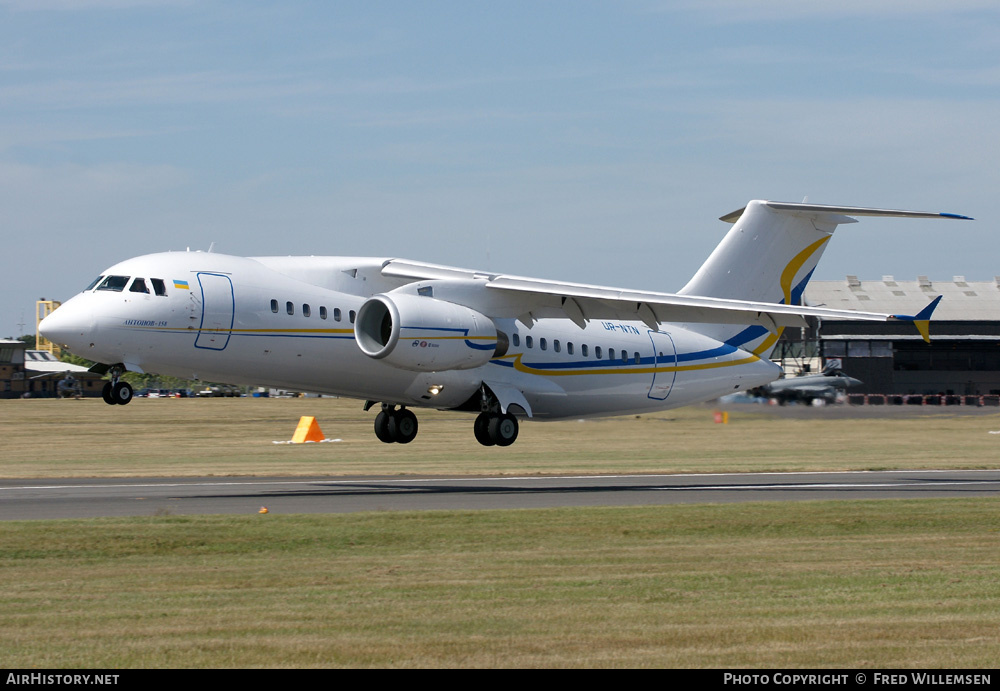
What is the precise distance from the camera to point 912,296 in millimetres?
93562

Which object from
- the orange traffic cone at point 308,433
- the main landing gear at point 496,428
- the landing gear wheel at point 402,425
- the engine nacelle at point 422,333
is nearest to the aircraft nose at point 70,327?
the engine nacelle at point 422,333

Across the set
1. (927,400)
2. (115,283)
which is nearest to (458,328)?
(115,283)

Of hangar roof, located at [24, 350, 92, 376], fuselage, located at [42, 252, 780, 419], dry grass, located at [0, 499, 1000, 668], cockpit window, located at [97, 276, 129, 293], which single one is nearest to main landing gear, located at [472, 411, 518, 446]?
fuselage, located at [42, 252, 780, 419]

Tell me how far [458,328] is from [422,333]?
97 cm

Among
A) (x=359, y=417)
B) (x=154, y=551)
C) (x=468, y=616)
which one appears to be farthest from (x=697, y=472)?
(x=359, y=417)

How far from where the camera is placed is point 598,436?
4216 centimetres

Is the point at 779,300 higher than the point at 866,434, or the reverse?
the point at 779,300

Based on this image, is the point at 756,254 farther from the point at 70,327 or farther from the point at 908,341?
the point at 908,341

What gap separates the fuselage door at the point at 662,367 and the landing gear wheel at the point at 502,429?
4508 millimetres

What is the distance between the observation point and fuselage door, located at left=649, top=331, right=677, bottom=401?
29703 millimetres

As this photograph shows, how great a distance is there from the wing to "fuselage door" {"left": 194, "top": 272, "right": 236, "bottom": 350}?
4.02 m
